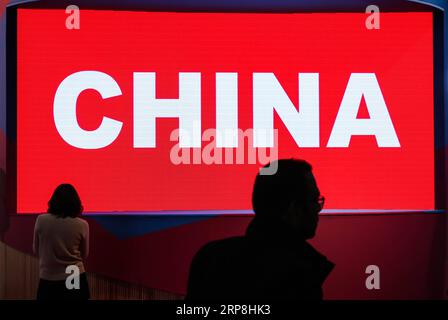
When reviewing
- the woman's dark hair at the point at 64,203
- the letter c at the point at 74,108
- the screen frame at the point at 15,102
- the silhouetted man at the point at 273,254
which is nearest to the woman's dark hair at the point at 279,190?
the silhouetted man at the point at 273,254

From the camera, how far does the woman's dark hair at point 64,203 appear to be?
138 inches

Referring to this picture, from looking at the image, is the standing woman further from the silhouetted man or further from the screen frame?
the silhouetted man

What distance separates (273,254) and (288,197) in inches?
7.8

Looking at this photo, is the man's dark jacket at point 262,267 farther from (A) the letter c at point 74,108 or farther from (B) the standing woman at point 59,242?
(A) the letter c at point 74,108

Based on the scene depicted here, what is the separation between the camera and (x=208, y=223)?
4938mm

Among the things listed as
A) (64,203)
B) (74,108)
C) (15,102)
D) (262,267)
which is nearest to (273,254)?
(262,267)

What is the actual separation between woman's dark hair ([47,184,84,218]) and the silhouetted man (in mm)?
1916

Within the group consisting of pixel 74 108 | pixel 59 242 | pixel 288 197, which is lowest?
pixel 59 242

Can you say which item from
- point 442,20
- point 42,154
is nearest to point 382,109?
point 442,20

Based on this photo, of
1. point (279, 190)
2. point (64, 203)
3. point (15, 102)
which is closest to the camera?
point (279, 190)

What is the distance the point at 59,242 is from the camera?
3.54m

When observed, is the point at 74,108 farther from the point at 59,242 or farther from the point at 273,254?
the point at 273,254

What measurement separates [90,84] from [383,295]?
10.3ft

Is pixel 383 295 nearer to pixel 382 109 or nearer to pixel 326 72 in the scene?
pixel 382 109
